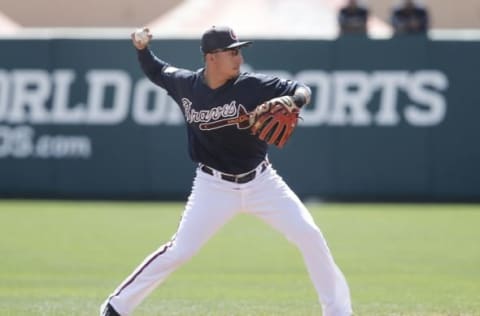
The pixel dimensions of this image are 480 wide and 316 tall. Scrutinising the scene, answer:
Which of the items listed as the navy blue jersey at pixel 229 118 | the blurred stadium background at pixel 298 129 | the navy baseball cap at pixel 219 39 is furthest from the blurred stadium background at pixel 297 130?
the navy baseball cap at pixel 219 39

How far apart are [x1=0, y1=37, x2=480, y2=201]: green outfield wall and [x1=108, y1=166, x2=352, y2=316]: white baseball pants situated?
10.4 m

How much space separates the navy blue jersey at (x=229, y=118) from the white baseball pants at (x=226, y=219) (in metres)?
0.16

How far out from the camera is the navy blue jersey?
7914 mm

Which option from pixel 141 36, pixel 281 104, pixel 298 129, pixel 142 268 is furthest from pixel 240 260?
pixel 298 129

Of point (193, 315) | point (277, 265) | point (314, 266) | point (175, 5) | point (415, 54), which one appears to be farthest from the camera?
point (175, 5)

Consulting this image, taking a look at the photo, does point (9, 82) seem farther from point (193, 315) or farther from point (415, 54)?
point (193, 315)

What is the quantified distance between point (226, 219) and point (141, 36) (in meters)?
1.56

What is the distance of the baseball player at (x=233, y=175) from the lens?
7.74 metres

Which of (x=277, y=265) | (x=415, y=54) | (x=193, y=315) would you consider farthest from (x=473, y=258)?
(x=415, y=54)

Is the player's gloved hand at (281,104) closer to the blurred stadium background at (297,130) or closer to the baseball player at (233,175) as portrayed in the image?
the baseball player at (233,175)

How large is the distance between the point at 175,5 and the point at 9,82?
12.0m

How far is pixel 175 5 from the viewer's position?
3017 centimetres

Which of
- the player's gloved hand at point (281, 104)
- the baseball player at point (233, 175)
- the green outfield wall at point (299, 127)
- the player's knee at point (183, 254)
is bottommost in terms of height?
the green outfield wall at point (299, 127)

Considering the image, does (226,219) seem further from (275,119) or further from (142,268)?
(275,119)
